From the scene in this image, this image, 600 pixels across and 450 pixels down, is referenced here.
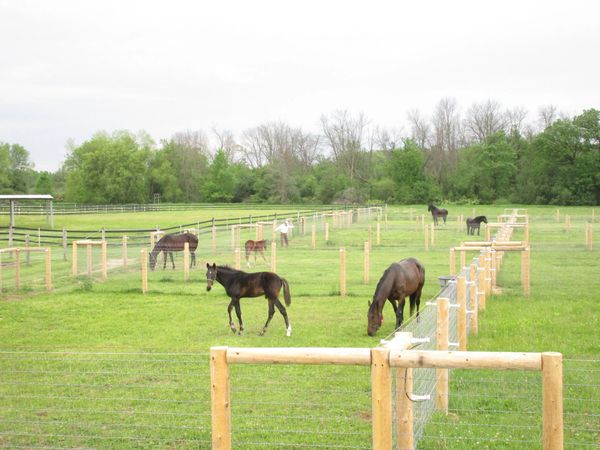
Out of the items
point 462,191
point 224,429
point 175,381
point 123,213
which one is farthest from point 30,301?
point 462,191

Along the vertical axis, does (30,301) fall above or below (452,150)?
below

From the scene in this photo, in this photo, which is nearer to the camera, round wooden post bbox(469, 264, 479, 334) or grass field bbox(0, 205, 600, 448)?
grass field bbox(0, 205, 600, 448)

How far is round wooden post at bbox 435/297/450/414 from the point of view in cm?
759

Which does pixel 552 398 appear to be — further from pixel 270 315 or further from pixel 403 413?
pixel 270 315

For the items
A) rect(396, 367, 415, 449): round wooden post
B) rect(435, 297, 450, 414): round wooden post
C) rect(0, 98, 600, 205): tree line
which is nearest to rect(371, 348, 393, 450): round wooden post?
rect(396, 367, 415, 449): round wooden post

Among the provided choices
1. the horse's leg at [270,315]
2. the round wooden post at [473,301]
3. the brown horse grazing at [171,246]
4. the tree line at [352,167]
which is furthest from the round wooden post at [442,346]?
the tree line at [352,167]

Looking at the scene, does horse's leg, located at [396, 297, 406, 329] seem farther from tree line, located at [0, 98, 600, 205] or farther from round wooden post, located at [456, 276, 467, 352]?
tree line, located at [0, 98, 600, 205]

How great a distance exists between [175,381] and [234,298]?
4.34m

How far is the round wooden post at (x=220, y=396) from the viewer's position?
16.3 feet

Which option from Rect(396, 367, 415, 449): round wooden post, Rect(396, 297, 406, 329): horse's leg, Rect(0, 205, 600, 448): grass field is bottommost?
Rect(0, 205, 600, 448): grass field

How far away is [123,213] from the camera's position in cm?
7881

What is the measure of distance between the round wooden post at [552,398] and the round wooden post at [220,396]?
209cm

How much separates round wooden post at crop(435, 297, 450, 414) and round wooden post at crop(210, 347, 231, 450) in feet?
10.7

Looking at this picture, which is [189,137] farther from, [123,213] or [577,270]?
[577,270]
